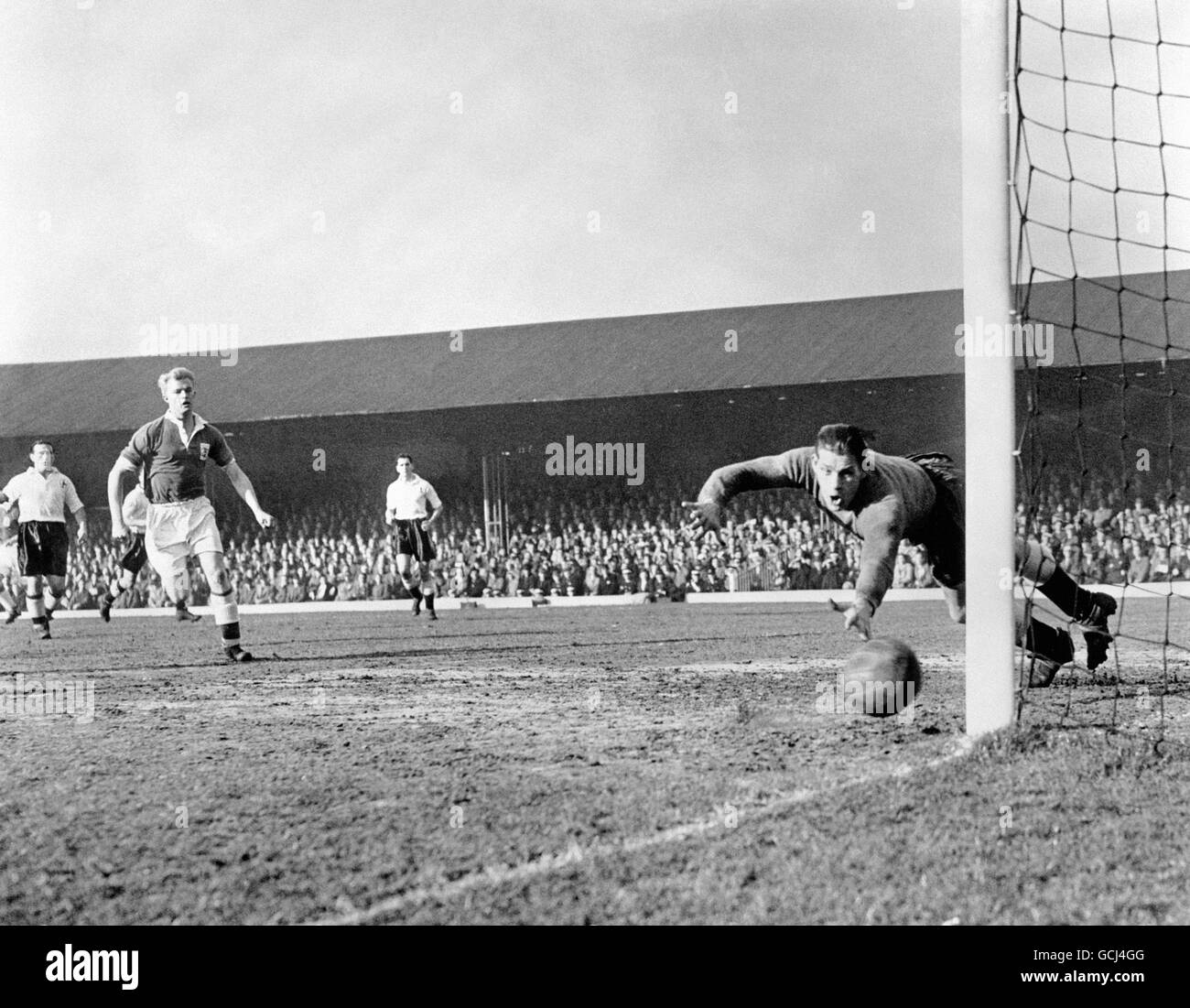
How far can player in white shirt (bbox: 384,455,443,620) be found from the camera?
1052 cm

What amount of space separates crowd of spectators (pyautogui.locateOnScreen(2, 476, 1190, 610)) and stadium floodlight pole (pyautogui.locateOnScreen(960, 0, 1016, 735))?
25.9ft

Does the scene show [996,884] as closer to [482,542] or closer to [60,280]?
[60,280]

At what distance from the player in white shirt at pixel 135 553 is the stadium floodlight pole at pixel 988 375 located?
17.5 feet

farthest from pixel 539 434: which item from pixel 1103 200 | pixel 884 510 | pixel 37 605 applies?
pixel 1103 200

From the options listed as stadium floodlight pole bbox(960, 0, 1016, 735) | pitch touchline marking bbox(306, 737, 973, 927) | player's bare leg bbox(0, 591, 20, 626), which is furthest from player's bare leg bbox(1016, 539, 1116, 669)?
player's bare leg bbox(0, 591, 20, 626)

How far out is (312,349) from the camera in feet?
42.8

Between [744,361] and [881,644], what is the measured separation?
849cm

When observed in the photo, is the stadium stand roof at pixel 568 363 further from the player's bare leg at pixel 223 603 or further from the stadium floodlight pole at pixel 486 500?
the player's bare leg at pixel 223 603

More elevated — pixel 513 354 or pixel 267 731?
pixel 513 354

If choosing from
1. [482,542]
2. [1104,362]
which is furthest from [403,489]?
[1104,362]

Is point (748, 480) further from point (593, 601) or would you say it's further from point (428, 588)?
point (593, 601)

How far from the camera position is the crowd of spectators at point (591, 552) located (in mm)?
12203
